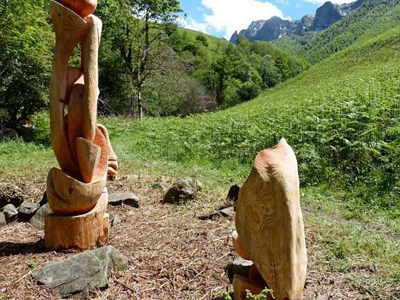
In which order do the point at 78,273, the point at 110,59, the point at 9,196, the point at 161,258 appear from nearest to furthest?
the point at 78,273, the point at 161,258, the point at 9,196, the point at 110,59

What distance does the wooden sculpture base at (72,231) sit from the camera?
4.01 m

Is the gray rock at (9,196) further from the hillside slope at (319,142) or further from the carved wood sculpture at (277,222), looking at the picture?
the hillside slope at (319,142)

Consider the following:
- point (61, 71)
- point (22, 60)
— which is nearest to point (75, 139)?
point (61, 71)

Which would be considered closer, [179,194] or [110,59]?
[179,194]

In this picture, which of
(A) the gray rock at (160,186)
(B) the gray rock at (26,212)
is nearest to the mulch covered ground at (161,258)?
(B) the gray rock at (26,212)

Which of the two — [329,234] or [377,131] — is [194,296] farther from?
[377,131]

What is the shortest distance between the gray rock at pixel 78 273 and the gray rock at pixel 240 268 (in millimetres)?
1047

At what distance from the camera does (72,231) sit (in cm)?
402

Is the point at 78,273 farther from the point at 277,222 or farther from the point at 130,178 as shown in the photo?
the point at 130,178

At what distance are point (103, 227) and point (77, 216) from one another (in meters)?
0.34

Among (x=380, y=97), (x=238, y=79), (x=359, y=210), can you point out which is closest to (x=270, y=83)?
(x=238, y=79)

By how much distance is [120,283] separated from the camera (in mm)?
3465

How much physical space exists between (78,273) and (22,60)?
43.3 ft

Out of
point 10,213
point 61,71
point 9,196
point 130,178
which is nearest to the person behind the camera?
point 61,71
